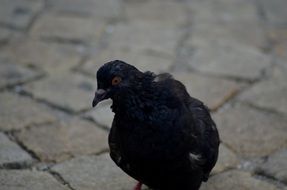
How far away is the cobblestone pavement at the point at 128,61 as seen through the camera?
15.7 feet

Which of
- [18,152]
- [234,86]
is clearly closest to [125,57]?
[234,86]

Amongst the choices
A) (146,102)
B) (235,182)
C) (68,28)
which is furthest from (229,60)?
(146,102)

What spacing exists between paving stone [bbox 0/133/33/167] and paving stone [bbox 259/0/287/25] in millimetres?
4018

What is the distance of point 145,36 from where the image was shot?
7.18m

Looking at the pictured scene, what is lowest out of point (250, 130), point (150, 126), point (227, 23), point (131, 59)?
point (227, 23)

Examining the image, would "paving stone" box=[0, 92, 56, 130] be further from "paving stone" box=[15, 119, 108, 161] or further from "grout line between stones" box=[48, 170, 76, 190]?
"grout line between stones" box=[48, 170, 76, 190]

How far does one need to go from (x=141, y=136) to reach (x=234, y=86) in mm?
2504

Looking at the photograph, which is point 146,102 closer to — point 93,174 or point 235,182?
point 93,174

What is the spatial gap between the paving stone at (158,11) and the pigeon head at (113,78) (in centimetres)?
389

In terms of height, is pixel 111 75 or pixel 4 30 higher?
pixel 111 75

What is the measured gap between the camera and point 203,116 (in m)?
4.34

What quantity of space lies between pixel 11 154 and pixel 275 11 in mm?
4496

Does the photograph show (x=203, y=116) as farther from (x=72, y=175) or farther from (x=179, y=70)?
(x=179, y=70)

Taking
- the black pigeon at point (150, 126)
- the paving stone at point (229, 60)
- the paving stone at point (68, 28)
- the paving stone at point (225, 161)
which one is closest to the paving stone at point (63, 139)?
the paving stone at point (225, 161)
